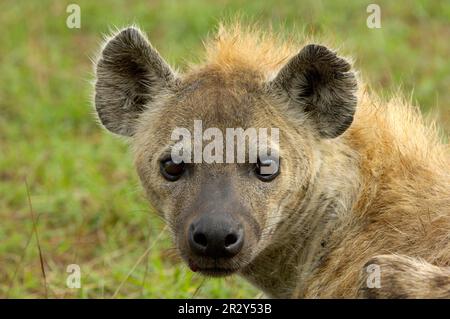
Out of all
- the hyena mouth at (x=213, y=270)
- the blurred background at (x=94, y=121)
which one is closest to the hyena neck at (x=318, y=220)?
the hyena mouth at (x=213, y=270)

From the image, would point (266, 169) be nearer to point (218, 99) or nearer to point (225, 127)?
point (225, 127)

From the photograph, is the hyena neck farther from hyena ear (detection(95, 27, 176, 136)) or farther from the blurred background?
hyena ear (detection(95, 27, 176, 136))

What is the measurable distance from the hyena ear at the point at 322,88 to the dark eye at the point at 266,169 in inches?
14.1

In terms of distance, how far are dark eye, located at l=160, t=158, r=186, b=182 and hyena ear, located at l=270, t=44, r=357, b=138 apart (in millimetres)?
597

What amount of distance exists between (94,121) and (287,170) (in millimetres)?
4246

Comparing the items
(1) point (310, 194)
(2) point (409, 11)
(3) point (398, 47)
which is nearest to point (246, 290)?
(1) point (310, 194)

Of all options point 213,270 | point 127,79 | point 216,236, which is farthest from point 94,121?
point 216,236

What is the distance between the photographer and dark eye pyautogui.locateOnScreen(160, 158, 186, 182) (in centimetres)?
447

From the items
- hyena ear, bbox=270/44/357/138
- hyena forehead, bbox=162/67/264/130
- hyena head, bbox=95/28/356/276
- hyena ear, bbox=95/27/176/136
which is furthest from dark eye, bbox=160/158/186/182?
hyena ear, bbox=270/44/357/138

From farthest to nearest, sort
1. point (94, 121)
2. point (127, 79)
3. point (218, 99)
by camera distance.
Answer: point (94, 121) < point (127, 79) < point (218, 99)

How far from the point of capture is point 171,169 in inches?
177

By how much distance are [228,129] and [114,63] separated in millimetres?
844

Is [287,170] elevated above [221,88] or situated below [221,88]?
below

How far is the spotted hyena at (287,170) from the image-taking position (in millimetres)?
4277
